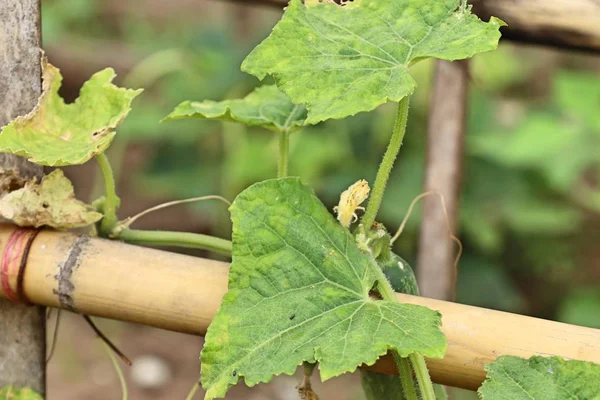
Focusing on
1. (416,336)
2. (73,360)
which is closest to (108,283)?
(416,336)

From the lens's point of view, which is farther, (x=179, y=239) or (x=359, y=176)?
(x=359, y=176)

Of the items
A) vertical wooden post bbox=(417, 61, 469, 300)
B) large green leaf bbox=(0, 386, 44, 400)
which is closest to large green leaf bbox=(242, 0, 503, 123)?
large green leaf bbox=(0, 386, 44, 400)

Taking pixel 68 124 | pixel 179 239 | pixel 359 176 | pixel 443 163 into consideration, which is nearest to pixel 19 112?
pixel 68 124

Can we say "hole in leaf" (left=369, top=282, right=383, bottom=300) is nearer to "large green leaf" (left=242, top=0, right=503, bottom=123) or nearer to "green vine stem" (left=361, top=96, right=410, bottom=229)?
"green vine stem" (left=361, top=96, right=410, bottom=229)

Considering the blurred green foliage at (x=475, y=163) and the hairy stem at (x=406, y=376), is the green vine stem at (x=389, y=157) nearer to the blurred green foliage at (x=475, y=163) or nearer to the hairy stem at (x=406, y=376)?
the hairy stem at (x=406, y=376)

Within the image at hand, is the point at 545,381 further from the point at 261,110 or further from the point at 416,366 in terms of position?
the point at 261,110

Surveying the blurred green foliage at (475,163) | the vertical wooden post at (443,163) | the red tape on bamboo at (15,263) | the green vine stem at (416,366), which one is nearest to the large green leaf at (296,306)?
the green vine stem at (416,366)
